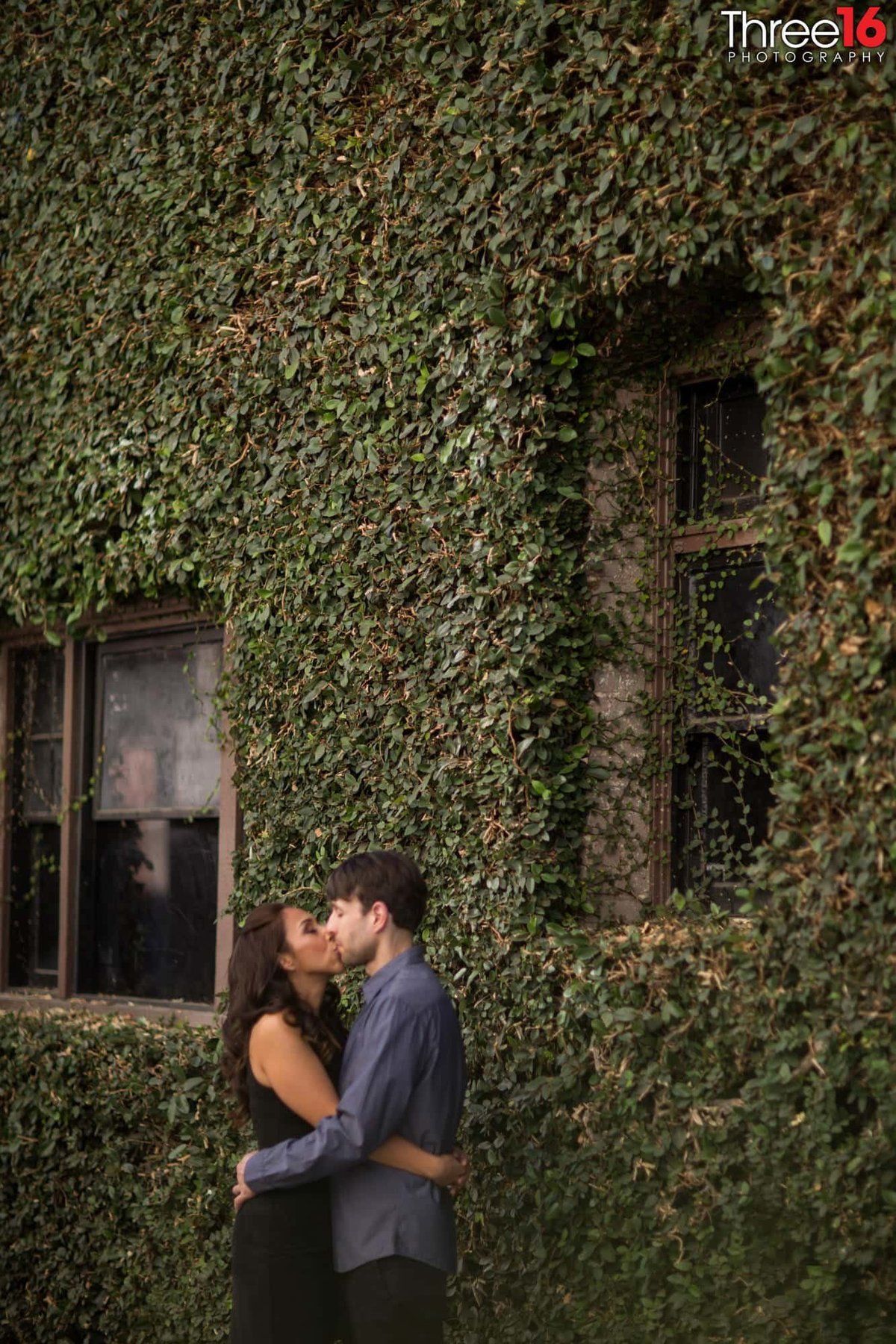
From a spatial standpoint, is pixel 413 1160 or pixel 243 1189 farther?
pixel 243 1189

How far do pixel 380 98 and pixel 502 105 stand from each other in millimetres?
854

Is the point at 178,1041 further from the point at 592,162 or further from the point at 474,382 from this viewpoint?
the point at 592,162

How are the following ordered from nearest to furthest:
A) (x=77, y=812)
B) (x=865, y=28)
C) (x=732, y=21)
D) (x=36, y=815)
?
(x=865, y=28) → (x=732, y=21) → (x=77, y=812) → (x=36, y=815)

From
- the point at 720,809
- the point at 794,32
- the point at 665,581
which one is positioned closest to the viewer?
the point at 794,32

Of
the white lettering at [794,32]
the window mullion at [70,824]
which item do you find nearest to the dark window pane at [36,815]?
the window mullion at [70,824]

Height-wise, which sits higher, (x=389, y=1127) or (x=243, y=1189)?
(x=389, y=1127)

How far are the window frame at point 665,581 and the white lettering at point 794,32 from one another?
1.10 meters

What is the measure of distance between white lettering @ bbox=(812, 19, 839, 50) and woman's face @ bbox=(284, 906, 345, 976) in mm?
3080

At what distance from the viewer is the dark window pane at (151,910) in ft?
23.9

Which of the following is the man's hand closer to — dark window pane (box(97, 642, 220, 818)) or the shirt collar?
the shirt collar

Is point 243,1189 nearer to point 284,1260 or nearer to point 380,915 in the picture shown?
point 284,1260

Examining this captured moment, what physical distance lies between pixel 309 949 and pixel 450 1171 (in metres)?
0.76

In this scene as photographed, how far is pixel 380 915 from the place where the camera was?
4.46 meters

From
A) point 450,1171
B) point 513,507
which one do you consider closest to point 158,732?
point 513,507
